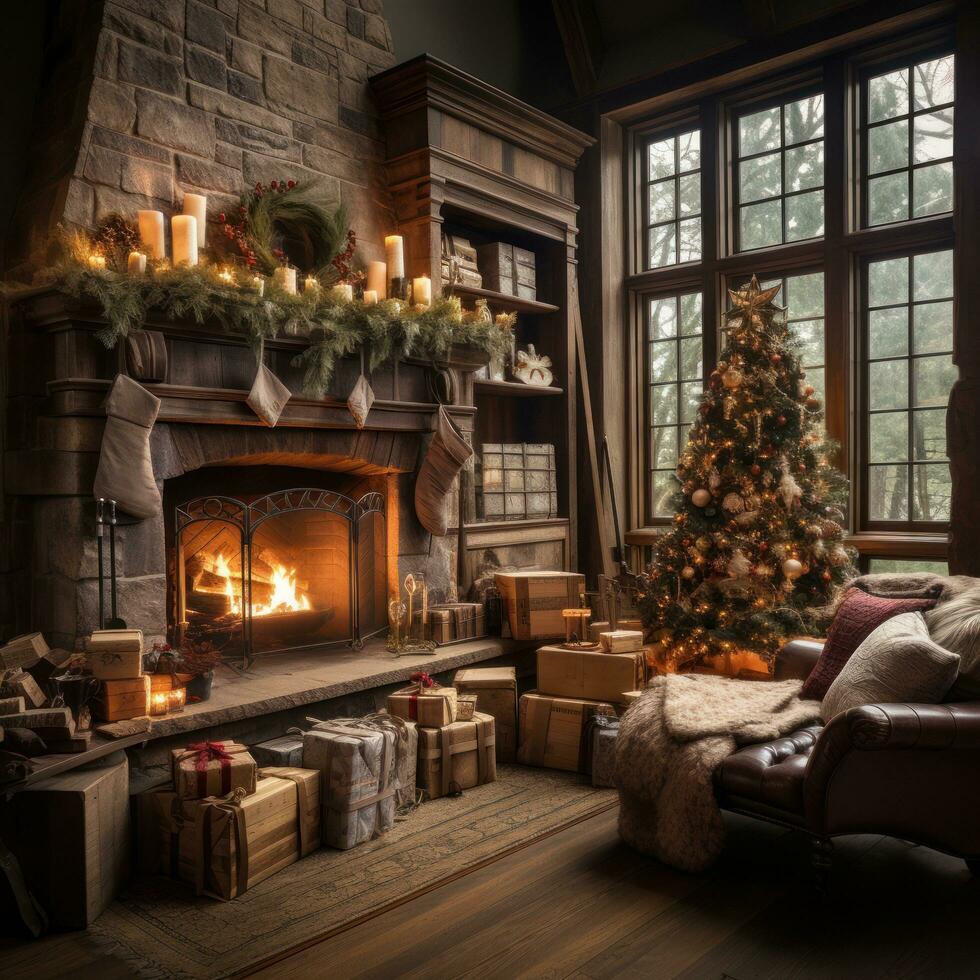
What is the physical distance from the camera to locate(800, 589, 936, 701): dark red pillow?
3.06 metres

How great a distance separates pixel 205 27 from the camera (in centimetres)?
375

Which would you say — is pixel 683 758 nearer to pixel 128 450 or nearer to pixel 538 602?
pixel 538 602

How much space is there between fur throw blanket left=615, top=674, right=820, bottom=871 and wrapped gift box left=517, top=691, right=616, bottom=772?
58cm

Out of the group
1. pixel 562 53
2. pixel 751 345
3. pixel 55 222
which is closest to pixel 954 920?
pixel 751 345

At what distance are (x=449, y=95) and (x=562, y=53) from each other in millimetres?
1667

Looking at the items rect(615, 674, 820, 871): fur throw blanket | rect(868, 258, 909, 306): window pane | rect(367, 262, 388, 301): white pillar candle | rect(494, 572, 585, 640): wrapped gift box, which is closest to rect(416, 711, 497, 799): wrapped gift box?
rect(615, 674, 820, 871): fur throw blanket

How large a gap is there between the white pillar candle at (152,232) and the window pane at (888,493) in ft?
12.3

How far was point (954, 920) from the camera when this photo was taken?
2398 mm

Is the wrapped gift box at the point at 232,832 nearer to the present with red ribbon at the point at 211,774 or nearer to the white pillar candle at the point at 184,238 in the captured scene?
the present with red ribbon at the point at 211,774

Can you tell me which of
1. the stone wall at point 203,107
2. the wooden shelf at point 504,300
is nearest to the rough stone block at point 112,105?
the stone wall at point 203,107

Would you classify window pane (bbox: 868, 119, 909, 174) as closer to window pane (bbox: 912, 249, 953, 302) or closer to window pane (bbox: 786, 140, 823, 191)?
window pane (bbox: 786, 140, 823, 191)

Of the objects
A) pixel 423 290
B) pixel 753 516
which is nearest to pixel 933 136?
pixel 753 516

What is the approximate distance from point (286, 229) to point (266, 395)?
3.27 feet

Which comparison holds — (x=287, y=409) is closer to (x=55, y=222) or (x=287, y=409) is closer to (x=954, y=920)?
(x=55, y=222)
